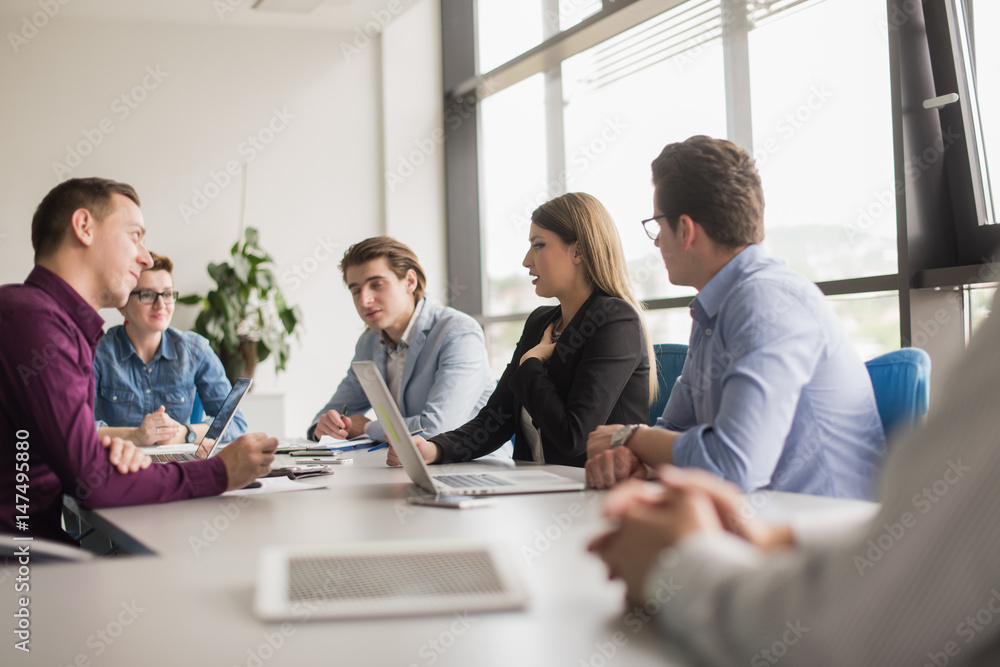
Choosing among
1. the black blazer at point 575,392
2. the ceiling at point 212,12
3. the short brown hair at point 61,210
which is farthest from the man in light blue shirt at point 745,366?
the ceiling at point 212,12

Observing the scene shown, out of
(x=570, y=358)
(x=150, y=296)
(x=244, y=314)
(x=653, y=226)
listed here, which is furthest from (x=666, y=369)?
(x=244, y=314)

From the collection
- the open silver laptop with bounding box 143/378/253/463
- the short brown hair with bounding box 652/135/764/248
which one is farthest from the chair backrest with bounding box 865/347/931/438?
the open silver laptop with bounding box 143/378/253/463

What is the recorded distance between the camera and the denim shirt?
323cm

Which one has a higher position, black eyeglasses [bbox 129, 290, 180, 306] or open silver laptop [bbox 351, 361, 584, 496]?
black eyeglasses [bbox 129, 290, 180, 306]

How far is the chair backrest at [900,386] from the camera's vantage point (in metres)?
1.57

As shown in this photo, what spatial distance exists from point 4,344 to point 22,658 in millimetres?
962

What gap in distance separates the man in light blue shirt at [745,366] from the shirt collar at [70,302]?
1.08 meters

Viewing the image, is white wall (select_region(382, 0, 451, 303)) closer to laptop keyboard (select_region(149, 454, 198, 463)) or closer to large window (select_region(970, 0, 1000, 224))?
laptop keyboard (select_region(149, 454, 198, 463))

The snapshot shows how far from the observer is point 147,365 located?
10.8 feet

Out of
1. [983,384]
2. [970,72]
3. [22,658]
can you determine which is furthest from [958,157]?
[22,658]

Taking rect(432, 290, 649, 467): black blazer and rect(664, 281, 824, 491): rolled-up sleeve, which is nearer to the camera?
rect(664, 281, 824, 491): rolled-up sleeve

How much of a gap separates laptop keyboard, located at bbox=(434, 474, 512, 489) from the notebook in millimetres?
591

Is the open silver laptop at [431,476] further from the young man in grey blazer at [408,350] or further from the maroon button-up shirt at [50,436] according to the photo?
the young man in grey blazer at [408,350]

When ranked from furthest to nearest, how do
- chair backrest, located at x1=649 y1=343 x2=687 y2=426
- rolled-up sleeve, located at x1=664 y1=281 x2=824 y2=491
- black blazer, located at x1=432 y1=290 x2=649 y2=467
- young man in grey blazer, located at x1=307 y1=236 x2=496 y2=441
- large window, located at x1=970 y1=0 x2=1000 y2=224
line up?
young man in grey blazer, located at x1=307 y1=236 x2=496 y2=441 → large window, located at x1=970 y1=0 x2=1000 y2=224 → chair backrest, located at x1=649 y1=343 x2=687 y2=426 → black blazer, located at x1=432 y1=290 x2=649 y2=467 → rolled-up sleeve, located at x1=664 y1=281 x2=824 y2=491
